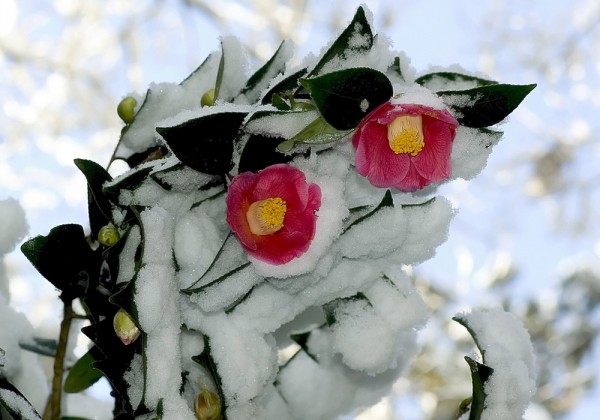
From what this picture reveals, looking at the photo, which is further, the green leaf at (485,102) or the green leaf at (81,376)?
the green leaf at (81,376)

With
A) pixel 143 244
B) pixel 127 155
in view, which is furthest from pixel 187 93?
pixel 143 244

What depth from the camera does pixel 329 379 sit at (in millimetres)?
773

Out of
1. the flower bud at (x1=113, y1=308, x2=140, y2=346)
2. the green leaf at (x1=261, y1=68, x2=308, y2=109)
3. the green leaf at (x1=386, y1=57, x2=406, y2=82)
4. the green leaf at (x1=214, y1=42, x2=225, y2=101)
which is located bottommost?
the flower bud at (x1=113, y1=308, x2=140, y2=346)

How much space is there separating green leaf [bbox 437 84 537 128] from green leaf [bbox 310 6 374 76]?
0.08 meters

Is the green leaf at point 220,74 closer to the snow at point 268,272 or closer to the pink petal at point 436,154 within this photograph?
the snow at point 268,272

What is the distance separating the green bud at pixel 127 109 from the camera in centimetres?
71

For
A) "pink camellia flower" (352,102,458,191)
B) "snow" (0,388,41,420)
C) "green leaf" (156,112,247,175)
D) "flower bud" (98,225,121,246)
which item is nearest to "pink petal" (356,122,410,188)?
"pink camellia flower" (352,102,458,191)

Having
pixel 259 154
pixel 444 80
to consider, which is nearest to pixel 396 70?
pixel 444 80

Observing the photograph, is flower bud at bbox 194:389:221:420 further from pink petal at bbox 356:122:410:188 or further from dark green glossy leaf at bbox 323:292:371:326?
pink petal at bbox 356:122:410:188

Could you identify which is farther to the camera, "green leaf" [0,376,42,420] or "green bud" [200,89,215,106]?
"green bud" [200,89,215,106]

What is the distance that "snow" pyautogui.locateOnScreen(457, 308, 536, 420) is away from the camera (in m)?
0.63

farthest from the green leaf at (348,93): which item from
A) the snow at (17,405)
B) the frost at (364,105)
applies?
the snow at (17,405)

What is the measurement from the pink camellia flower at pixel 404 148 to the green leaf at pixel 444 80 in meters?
0.05

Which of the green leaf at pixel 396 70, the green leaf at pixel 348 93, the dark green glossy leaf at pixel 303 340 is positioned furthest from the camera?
the dark green glossy leaf at pixel 303 340
